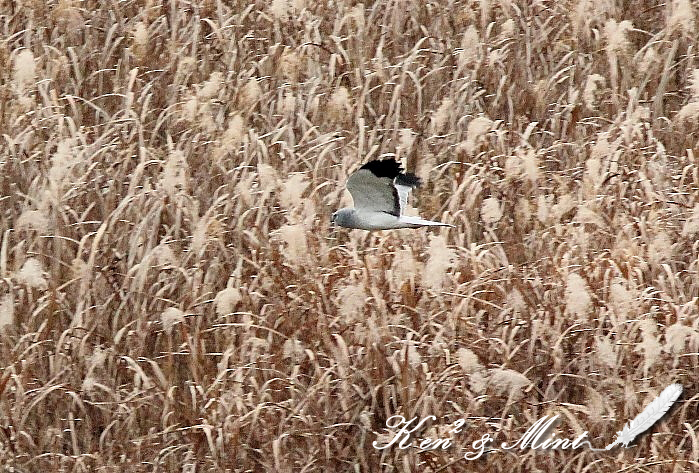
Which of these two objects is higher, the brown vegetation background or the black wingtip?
the black wingtip

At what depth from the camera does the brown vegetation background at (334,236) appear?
3721mm

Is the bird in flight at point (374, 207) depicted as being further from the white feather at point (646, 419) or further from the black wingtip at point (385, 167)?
the white feather at point (646, 419)

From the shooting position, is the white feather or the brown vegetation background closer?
the white feather

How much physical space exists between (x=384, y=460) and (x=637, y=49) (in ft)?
10.0

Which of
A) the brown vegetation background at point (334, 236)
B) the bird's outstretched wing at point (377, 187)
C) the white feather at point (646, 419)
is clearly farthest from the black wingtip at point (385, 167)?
the white feather at point (646, 419)

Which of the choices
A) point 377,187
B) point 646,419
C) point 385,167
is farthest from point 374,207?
point 646,419

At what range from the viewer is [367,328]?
387 centimetres

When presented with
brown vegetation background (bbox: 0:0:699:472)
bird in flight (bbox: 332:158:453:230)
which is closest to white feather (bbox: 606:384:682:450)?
brown vegetation background (bbox: 0:0:699:472)

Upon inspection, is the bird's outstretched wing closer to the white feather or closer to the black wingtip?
the black wingtip

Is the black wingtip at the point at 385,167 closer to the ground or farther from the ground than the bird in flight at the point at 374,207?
farther from the ground

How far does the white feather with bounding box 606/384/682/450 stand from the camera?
360 centimetres

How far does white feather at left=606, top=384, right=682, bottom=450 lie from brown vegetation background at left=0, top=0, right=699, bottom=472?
3cm

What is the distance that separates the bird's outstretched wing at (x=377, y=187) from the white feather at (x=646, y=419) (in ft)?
3.19

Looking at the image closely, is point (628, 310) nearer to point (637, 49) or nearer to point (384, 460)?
point (384, 460)
